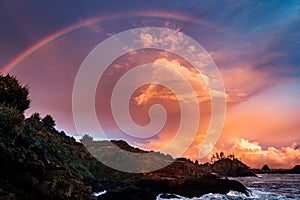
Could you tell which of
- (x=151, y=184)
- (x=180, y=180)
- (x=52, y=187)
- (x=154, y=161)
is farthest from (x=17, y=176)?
(x=154, y=161)

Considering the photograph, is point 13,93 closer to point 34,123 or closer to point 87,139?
point 34,123

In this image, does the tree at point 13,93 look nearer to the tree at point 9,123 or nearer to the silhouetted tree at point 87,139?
the tree at point 9,123

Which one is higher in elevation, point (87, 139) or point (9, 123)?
point (87, 139)

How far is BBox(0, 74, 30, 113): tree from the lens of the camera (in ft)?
80.7

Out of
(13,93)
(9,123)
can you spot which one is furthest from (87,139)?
(9,123)

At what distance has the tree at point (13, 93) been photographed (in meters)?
24.6

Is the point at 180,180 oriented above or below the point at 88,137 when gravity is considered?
below

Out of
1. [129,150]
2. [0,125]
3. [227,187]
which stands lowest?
[227,187]

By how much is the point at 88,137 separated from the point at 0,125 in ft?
191

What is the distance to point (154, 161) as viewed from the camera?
182 feet

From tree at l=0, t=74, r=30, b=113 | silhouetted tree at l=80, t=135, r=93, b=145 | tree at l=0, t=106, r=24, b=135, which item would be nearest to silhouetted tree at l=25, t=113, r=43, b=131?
tree at l=0, t=74, r=30, b=113

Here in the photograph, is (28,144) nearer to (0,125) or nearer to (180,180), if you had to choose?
(0,125)

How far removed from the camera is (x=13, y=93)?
84.7 feet

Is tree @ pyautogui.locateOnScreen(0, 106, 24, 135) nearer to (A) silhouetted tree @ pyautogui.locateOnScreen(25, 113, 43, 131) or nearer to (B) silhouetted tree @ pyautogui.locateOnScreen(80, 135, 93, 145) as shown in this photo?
(A) silhouetted tree @ pyautogui.locateOnScreen(25, 113, 43, 131)
